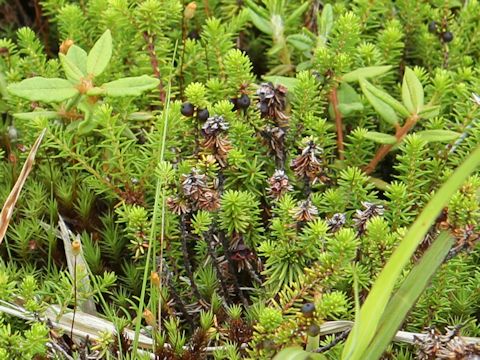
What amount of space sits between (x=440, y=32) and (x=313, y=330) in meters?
1.47

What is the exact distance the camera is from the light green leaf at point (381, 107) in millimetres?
2402

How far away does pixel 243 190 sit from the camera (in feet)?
7.89

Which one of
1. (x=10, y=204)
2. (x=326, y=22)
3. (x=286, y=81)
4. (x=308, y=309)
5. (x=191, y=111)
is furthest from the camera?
(x=326, y=22)

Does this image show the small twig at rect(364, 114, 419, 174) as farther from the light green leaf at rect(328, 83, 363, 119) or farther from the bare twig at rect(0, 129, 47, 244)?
the bare twig at rect(0, 129, 47, 244)

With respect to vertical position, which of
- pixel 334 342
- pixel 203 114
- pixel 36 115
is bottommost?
pixel 334 342

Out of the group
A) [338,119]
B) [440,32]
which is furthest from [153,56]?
[440,32]

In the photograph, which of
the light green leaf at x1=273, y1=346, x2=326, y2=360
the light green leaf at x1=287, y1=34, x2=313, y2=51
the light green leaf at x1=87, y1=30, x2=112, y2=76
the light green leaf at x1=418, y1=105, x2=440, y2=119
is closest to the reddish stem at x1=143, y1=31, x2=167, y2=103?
the light green leaf at x1=87, y1=30, x2=112, y2=76

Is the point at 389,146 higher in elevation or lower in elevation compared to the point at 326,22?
lower

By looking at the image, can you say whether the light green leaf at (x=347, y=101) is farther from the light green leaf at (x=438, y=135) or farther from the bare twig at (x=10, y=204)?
the bare twig at (x=10, y=204)

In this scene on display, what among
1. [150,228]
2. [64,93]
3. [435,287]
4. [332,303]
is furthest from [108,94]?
[435,287]

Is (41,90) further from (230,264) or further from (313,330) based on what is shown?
(313,330)

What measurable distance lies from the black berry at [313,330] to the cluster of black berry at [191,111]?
77 cm

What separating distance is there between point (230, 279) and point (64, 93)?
758 mm

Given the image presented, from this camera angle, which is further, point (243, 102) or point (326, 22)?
point (326, 22)
